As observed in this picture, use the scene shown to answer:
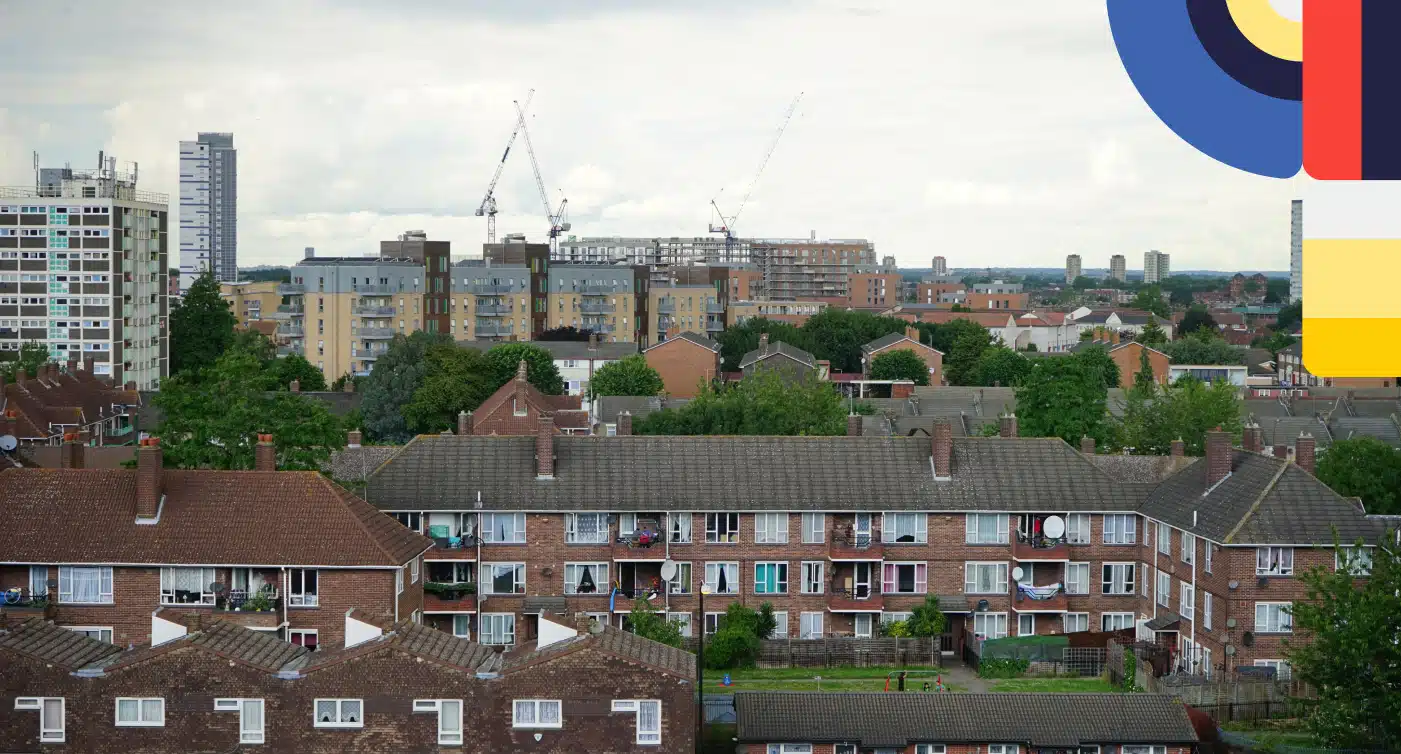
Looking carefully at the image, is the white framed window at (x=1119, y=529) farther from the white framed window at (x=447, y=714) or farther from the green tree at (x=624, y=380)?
the green tree at (x=624, y=380)

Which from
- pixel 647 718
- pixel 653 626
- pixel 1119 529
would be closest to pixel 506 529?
pixel 653 626

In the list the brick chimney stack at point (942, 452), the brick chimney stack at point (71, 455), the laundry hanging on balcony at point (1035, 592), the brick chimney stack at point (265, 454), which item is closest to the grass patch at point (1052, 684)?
the laundry hanging on balcony at point (1035, 592)

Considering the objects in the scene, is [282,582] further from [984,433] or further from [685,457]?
[984,433]

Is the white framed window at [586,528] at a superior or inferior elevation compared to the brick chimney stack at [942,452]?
inferior

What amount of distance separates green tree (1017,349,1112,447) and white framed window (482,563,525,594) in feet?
127

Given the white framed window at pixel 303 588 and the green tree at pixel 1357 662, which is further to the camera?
the white framed window at pixel 303 588

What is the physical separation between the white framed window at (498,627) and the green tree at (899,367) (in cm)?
10542

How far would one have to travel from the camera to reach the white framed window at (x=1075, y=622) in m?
63.9

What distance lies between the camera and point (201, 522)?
5241 cm

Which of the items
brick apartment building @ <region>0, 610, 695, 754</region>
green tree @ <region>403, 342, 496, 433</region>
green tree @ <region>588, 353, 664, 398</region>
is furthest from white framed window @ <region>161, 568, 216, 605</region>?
green tree @ <region>588, 353, 664, 398</region>

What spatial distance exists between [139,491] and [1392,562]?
3620 centimetres

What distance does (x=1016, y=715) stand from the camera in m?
47.3

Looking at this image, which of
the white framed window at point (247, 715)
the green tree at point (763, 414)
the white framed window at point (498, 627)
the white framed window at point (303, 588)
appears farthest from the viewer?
the green tree at point (763, 414)

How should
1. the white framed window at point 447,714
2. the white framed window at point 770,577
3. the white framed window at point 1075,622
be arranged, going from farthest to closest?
the white framed window at point 1075,622 < the white framed window at point 770,577 < the white framed window at point 447,714
